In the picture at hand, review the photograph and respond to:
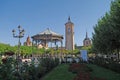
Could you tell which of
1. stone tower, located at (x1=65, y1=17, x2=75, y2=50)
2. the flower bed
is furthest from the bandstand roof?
stone tower, located at (x1=65, y1=17, x2=75, y2=50)

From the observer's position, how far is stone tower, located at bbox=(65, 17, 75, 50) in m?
129

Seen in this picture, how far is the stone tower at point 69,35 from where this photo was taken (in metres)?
129

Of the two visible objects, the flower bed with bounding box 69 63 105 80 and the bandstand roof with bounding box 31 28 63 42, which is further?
the bandstand roof with bounding box 31 28 63 42

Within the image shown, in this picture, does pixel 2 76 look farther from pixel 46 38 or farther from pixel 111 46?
pixel 46 38

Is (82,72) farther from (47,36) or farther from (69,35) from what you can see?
(69,35)

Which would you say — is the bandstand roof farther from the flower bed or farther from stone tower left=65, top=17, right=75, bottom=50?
stone tower left=65, top=17, right=75, bottom=50

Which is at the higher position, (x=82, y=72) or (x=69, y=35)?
(x=69, y=35)

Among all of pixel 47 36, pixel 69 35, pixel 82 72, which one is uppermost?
pixel 69 35

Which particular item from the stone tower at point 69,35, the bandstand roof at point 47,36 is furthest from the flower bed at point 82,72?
the stone tower at point 69,35

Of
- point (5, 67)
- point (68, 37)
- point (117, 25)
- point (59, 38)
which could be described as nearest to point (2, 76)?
point (5, 67)

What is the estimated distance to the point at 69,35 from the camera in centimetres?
13038

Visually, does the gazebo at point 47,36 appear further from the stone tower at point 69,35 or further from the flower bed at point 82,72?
the stone tower at point 69,35

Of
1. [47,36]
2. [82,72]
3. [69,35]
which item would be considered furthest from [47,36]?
[69,35]

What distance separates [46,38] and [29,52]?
5761 centimetres
